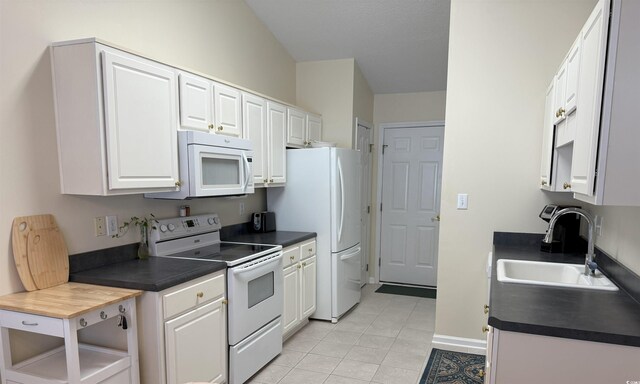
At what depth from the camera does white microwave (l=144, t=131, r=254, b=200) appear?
2373 mm

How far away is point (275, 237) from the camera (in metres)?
3.34

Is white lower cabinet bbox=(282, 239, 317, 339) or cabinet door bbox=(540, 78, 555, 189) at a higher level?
cabinet door bbox=(540, 78, 555, 189)

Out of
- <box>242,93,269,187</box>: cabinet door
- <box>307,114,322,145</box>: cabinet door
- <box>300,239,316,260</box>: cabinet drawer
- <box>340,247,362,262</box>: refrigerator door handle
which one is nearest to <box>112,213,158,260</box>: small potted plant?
<box>242,93,269,187</box>: cabinet door

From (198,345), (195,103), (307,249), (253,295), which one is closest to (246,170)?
(195,103)

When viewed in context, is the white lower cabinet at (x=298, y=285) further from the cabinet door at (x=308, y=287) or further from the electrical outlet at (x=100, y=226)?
the electrical outlet at (x=100, y=226)

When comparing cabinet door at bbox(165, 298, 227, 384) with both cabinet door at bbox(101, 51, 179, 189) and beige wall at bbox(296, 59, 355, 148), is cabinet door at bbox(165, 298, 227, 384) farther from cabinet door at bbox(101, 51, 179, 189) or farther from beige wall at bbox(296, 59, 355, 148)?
beige wall at bbox(296, 59, 355, 148)

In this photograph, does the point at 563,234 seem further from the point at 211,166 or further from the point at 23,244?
the point at 23,244

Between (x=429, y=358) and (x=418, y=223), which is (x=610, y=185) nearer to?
(x=429, y=358)

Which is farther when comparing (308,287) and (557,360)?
(308,287)

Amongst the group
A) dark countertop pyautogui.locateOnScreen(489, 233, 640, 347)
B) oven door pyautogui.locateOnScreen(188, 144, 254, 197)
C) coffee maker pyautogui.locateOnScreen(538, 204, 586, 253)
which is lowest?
dark countertop pyautogui.locateOnScreen(489, 233, 640, 347)

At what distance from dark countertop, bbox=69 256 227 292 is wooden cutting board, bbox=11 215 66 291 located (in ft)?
0.67

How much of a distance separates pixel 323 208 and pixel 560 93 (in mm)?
2112

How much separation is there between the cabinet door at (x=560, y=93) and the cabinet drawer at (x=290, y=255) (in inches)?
82.3

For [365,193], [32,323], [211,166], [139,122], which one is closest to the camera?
[32,323]
